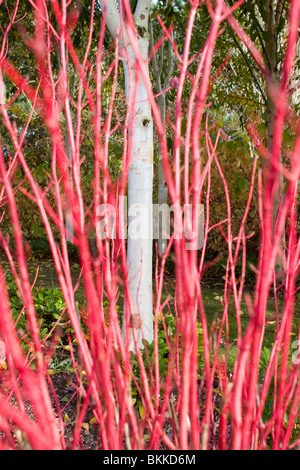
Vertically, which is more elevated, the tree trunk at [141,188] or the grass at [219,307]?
the tree trunk at [141,188]

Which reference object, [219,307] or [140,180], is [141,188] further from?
[219,307]

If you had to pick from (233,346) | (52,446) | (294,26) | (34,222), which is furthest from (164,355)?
(34,222)

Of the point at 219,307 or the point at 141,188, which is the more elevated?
the point at 141,188

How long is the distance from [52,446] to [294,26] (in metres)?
0.75

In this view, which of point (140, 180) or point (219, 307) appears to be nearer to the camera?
point (140, 180)

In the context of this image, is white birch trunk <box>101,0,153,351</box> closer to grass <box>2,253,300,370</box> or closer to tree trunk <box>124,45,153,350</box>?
tree trunk <box>124,45,153,350</box>

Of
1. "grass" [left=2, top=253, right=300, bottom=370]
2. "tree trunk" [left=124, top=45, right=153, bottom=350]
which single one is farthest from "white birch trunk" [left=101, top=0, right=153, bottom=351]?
"grass" [left=2, top=253, right=300, bottom=370]

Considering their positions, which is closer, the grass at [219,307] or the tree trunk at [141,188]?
the tree trunk at [141,188]

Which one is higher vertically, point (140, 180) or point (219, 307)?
point (140, 180)

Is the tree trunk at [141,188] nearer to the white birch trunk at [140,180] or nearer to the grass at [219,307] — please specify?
the white birch trunk at [140,180]

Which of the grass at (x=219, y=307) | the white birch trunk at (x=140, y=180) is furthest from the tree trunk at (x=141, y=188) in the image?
the grass at (x=219, y=307)

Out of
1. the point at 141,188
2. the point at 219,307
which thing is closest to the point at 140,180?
the point at 141,188

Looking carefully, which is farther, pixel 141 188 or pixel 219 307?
pixel 219 307
